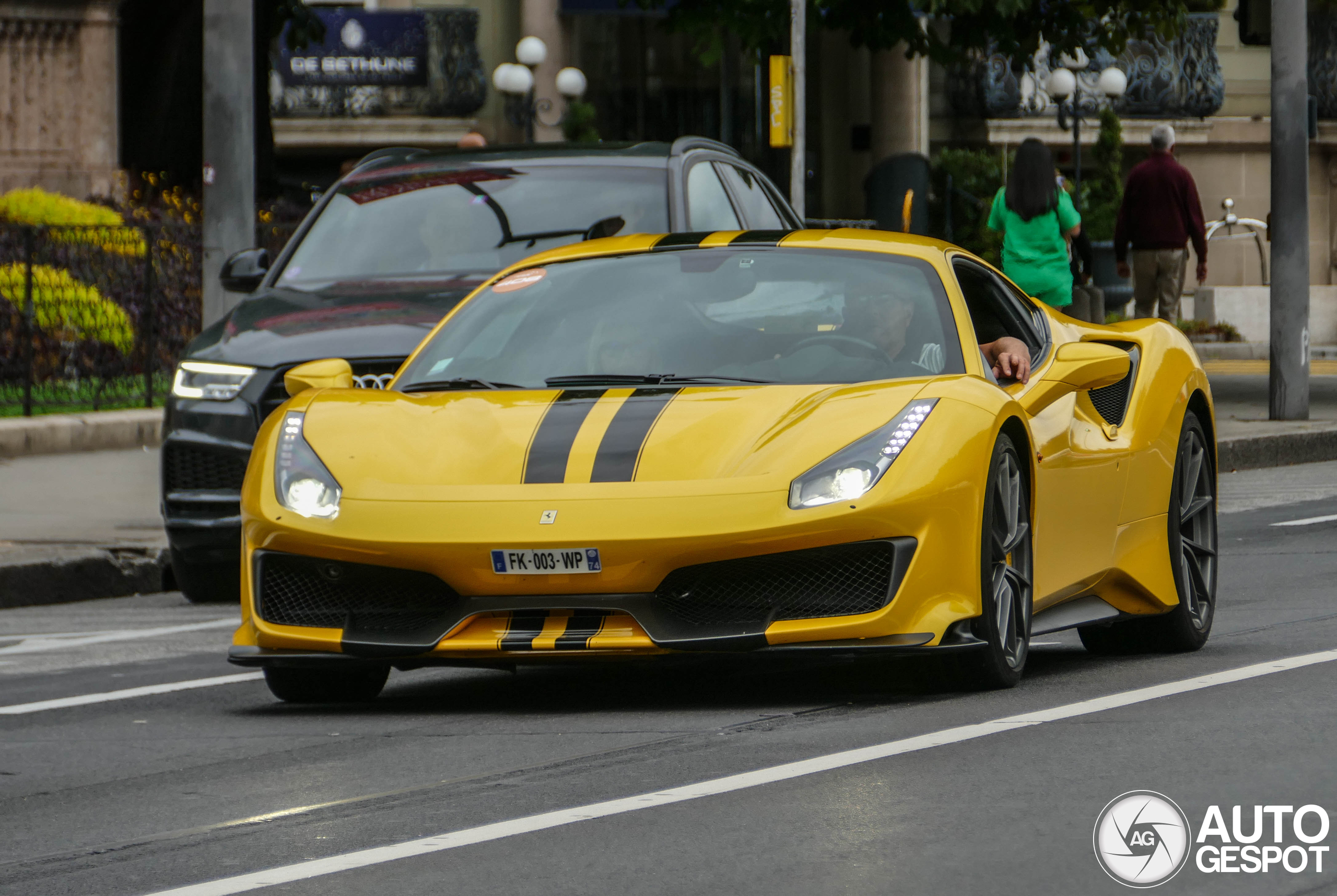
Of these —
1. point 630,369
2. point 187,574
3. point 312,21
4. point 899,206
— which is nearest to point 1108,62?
point 899,206

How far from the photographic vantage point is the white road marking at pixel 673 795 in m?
4.59

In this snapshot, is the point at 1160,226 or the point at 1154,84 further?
the point at 1154,84

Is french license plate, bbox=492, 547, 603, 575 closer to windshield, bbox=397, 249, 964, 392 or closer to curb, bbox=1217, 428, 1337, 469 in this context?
windshield, bbox=397, 249, 964, 392

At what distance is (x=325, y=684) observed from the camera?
6906 mm

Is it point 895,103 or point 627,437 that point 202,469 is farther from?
point 895,103

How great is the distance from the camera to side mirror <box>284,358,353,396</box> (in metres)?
7.12

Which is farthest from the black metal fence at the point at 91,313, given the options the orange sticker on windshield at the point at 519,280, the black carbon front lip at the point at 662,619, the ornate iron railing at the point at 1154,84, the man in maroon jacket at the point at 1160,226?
the ornate iron railing at the point at 1154,84

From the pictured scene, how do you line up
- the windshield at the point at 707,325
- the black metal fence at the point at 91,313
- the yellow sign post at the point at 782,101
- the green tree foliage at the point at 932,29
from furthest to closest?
the green tree foliage at the point at 932,29 → the yellow sign post at the point at 782,101 → the black metal fence at the point at 91,313 → the windshield at the point at 707,325

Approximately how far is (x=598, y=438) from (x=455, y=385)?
816 mm

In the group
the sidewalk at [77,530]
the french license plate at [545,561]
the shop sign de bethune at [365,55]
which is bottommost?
the sidewalk at [77,530]

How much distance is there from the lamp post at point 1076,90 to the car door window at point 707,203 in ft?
69.2

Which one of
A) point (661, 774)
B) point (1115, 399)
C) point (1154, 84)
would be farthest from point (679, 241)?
point (1154, 84)

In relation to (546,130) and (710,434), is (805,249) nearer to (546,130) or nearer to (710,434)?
(710,434)

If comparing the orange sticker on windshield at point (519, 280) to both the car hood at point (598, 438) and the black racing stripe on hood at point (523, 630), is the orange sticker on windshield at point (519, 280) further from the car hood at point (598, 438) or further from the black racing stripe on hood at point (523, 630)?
the black racing stripe on hood at point (523, 630)
